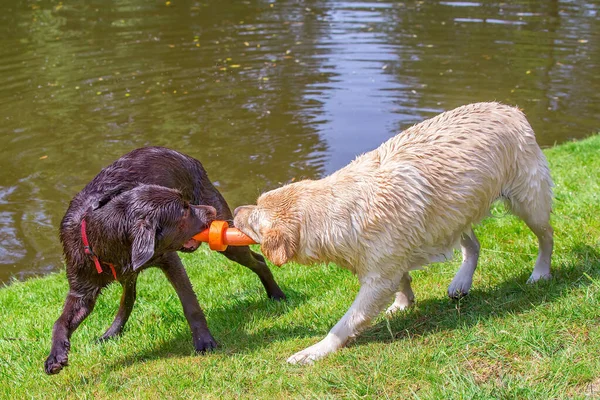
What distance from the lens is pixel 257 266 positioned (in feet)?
20.5

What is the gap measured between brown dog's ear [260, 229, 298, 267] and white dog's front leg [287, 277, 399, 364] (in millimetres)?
590

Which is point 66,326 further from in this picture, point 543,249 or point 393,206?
point 543,249

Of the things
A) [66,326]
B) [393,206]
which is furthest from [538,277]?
[66,326]

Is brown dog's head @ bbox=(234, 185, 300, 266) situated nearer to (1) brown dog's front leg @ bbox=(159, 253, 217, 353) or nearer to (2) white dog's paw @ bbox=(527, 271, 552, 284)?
(1) brown dog's front leg @ bbox=(159, 253, 217, 353)

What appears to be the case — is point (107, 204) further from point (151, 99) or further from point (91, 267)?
point (151, 99)

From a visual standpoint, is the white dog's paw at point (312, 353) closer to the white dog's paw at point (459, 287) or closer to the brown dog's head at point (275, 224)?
the brown dog's head at point (275, 224)

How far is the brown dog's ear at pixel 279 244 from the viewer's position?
477cm

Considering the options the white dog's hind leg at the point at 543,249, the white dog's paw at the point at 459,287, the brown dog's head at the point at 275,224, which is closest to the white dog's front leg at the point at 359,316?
the brown dog's head at the point at 275,224

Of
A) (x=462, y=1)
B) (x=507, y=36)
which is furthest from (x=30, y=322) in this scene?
(x=462, y=1)

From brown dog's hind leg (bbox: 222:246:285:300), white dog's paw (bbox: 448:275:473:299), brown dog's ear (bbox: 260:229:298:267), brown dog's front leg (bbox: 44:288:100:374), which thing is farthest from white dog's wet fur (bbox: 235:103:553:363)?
brown dog's front leg (bbox: 44:288:100:374)

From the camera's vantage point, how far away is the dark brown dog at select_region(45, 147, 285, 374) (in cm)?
500

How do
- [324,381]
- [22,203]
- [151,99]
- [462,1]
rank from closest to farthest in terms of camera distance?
[324,381], [22,203], [151,99], [462,1]

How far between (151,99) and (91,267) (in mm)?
9761

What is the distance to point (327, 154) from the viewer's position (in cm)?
1184
